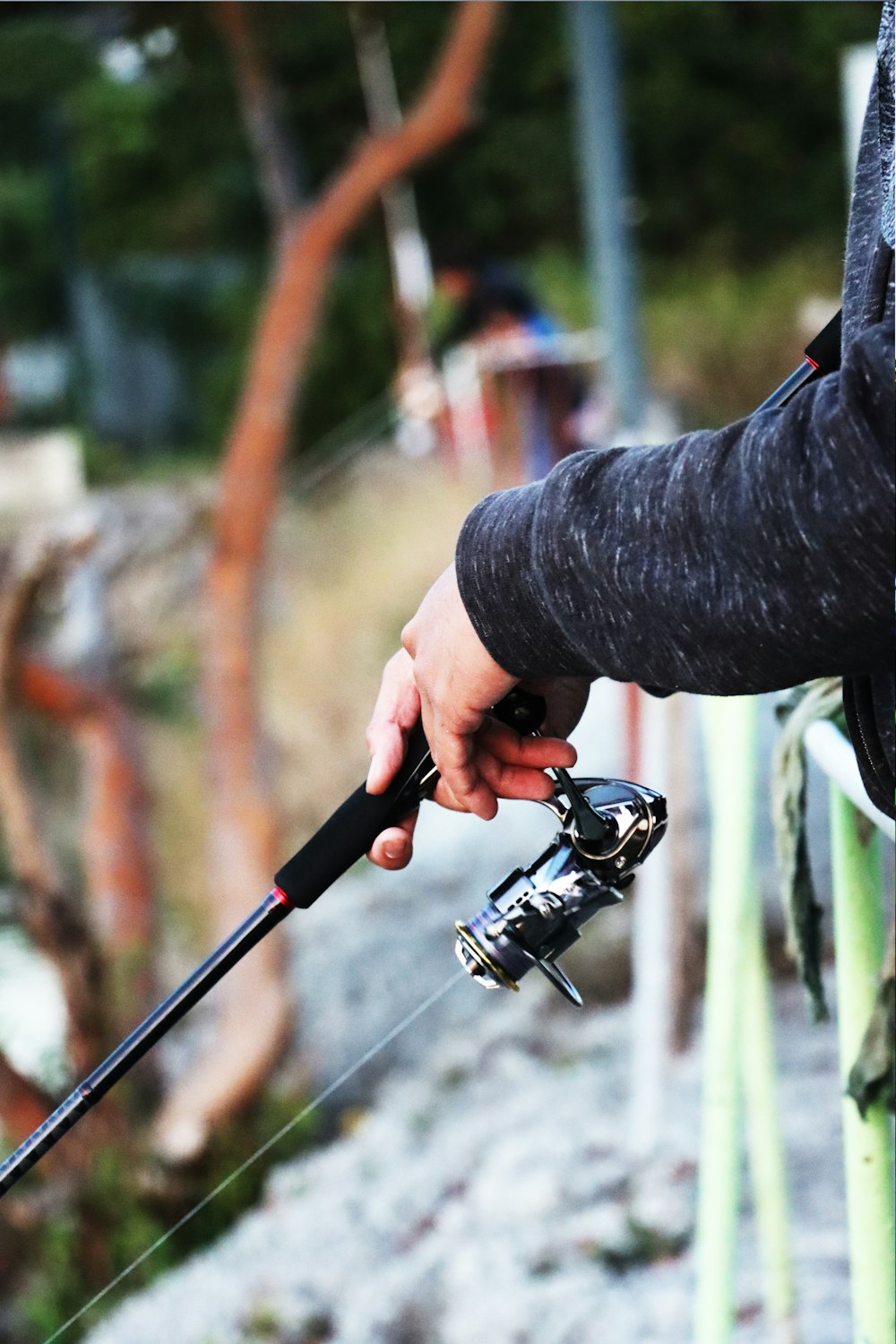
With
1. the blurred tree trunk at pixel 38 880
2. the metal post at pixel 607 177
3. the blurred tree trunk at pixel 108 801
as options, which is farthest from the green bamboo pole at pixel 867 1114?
the metal post at pixel 607 177

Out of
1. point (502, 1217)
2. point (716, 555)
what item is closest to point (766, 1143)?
point (502, 1217)

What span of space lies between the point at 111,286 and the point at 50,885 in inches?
220

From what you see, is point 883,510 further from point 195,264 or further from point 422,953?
point 195,264

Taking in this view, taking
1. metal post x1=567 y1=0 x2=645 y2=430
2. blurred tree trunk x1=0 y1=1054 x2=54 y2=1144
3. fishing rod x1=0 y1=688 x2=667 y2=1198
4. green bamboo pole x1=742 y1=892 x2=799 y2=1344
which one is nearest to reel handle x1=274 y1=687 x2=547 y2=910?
fishing rod x1=0 y1=688 x2=667 y2=1198

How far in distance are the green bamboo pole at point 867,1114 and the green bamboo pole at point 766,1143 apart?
27cm

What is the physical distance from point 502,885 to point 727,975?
52 centimetres

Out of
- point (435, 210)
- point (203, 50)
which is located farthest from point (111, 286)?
point (203, 50)

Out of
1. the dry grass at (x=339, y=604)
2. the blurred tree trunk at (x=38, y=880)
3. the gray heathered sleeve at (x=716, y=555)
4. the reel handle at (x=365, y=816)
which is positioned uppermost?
the gray heathered sleeve at (x=716, y=555)

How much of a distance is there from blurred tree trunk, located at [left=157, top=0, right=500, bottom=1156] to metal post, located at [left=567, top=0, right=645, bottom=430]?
29 centimetres

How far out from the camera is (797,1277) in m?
1.20

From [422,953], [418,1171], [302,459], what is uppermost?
[422,953]

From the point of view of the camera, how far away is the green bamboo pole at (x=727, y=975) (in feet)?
3.59

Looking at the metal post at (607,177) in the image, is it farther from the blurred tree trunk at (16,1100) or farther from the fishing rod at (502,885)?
the fishing rod at (502,885)

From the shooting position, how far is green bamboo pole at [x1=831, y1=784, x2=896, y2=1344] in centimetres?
84
